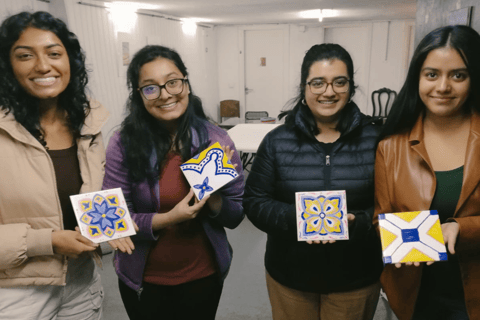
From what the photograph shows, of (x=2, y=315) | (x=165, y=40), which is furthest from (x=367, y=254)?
(x=165, y=40)

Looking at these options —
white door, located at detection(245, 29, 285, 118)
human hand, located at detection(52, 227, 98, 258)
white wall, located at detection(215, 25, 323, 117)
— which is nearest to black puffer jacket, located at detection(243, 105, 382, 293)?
human hand, located at detection(52, 227, 98, 258)

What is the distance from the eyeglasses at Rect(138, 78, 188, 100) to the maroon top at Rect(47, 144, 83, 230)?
0.39 meters

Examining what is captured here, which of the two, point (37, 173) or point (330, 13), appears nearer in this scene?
point (37, 173)

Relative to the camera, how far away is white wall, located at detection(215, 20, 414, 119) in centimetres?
812

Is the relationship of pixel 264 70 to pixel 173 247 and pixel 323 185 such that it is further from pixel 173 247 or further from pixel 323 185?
pixel 173 247

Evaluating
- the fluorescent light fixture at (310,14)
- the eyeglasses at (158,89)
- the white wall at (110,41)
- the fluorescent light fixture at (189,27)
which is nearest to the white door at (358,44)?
the fluorescent light fixture at (310,14)

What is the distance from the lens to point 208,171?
1.33m

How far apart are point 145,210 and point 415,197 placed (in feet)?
3.42

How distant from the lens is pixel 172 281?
1398mm

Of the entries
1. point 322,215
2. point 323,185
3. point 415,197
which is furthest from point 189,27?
point 415,197

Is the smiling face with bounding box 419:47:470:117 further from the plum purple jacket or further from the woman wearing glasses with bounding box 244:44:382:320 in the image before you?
the plum purple jacket

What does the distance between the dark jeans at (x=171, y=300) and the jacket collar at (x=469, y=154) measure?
96cm

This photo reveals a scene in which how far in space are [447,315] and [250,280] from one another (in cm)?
182

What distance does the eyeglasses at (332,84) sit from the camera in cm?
137
